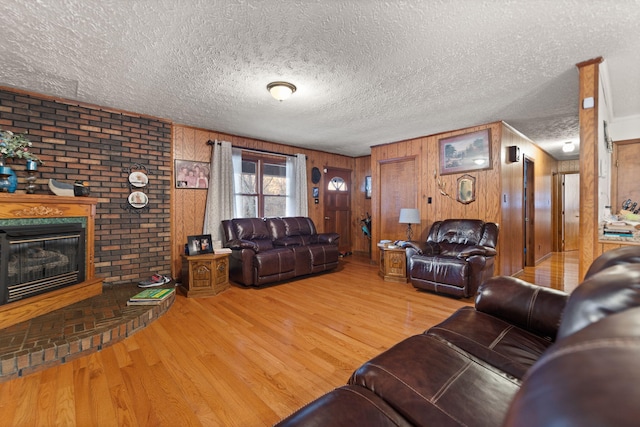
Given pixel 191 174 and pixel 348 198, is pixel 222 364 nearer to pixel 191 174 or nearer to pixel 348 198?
pixel 191 174

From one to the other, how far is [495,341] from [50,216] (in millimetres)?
3927

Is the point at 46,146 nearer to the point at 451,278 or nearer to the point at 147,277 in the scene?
the point at 147,277

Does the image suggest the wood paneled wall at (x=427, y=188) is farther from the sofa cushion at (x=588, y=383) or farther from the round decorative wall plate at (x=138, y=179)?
the sofa cushion at (x=588, y=383)

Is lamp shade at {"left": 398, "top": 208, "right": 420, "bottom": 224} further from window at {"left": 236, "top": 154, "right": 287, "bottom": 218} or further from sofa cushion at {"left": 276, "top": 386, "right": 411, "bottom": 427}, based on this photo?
sofa cushion at {"left": 276, "top": 386, "right": 411, "bottom": 427}

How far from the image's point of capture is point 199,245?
12.3 feet

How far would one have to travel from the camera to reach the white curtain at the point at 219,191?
Result: 4461 millimetres

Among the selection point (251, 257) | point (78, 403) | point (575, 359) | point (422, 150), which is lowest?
point (78, 403)

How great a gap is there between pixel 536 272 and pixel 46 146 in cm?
733

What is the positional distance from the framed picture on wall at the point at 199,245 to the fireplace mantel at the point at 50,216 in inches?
40.2

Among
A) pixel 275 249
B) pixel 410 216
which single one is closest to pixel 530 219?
pixel 410 216

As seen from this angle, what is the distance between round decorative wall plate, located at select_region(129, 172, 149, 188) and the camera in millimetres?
3721

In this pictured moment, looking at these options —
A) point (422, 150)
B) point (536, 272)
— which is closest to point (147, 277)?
point (422, 150)

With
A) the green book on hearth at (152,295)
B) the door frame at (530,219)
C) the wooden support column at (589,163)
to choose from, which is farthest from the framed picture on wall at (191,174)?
the door frame at (530,219)

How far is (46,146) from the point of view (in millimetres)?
3148
